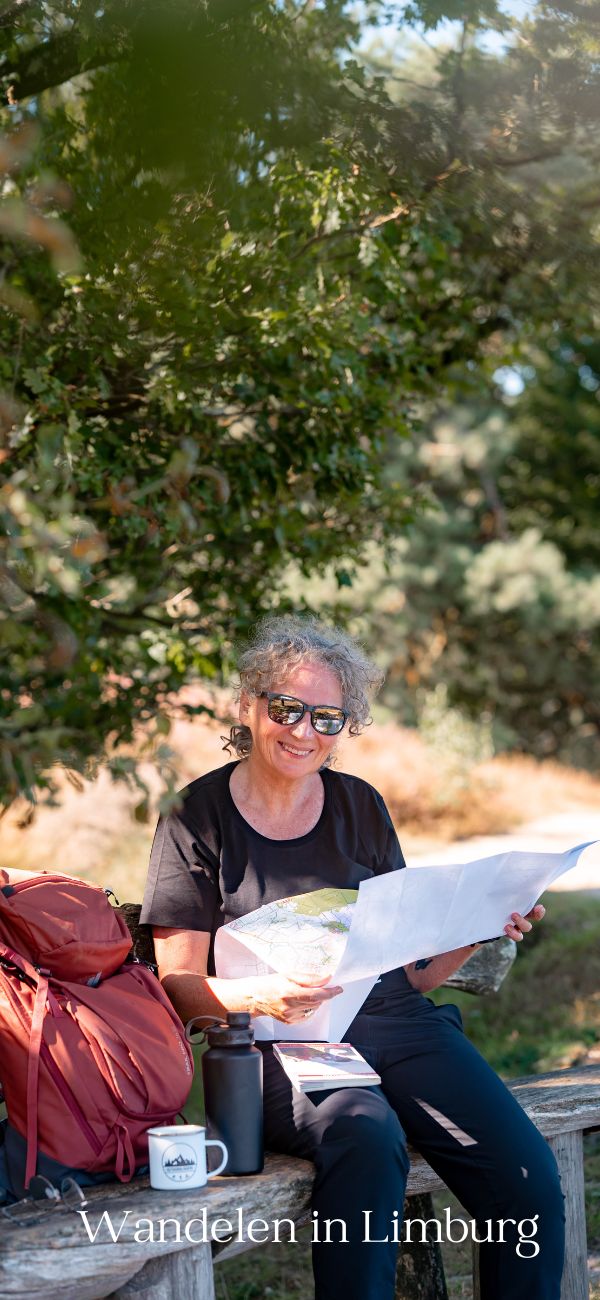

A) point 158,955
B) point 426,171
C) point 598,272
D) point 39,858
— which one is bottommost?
point 158,955

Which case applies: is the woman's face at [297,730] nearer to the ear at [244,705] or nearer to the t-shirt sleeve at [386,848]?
the ear at [244,705]

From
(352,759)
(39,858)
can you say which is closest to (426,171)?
(39,858)

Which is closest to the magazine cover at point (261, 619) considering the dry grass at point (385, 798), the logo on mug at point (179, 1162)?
the logo on mug at point (179, 1162)

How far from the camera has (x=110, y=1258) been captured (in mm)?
2021

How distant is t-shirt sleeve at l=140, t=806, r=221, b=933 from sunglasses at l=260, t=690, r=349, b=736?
296mm

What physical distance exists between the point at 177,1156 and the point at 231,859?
0.73m

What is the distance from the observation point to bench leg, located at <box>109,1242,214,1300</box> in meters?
2.13

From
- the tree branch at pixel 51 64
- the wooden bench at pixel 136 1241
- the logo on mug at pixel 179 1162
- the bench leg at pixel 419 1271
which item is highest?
the tree branch at pixel 51 64

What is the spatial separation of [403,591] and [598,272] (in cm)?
1472

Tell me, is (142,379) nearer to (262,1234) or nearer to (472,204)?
(472,204)

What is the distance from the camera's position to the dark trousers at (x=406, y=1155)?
228cm

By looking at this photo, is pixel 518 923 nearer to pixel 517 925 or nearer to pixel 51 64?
pixel 517 925

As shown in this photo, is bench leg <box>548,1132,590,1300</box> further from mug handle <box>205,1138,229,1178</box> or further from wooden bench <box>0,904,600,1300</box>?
mug handle <box>205,1138,229,1178</box>

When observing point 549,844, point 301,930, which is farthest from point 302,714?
point 549,844
